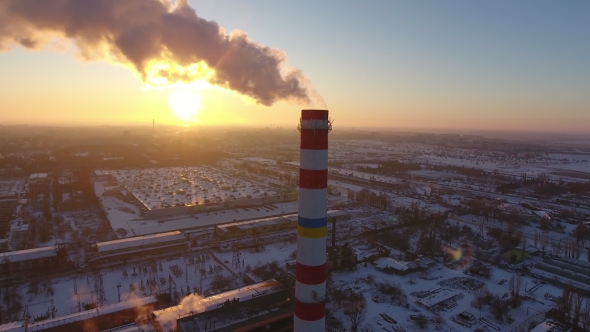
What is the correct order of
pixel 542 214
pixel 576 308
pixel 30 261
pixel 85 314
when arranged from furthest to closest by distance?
1. pixel 542 214
2. pixel 30 261
3. pixel 576 308
4. pixel 85 314

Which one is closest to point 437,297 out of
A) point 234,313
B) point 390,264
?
point 390,264

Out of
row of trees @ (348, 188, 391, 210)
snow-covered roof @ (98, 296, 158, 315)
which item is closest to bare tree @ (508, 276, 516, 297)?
row of trees @ (348, 188, 391, 210)

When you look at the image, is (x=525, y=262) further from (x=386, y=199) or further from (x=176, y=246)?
(x=176, y=246)

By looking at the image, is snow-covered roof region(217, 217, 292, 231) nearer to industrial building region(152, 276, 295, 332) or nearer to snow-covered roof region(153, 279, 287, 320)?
snow-covered roof region(153, 279, 287, 320)

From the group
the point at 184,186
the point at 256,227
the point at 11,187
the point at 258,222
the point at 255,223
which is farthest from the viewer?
the point at 184,186

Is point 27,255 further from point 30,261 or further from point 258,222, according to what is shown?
point 258,222

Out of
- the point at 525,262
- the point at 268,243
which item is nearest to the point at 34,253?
the point at 268,243

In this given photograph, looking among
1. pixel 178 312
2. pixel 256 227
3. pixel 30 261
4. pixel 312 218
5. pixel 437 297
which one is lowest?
pixel 437 297
